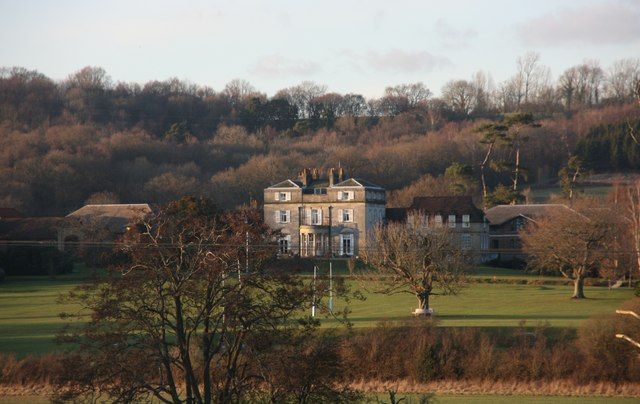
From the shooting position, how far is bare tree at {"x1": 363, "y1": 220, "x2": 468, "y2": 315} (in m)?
44.0

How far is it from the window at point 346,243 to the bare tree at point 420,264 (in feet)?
83.3

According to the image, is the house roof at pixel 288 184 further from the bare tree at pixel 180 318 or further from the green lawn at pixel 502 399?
the bare tree at pixel 180 318

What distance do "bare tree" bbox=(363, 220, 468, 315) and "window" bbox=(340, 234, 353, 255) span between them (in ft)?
83.3

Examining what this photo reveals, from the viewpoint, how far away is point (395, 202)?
89.2 m

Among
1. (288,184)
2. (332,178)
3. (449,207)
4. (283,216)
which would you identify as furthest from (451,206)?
(283,216)

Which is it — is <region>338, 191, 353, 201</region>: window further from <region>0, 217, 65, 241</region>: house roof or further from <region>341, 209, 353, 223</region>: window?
<region>0, 217, 65, 241</region>: house roof

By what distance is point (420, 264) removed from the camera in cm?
4512

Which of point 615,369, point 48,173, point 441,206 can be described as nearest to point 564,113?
point 441,206

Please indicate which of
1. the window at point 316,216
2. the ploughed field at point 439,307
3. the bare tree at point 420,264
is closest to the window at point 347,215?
the window at point 316,216

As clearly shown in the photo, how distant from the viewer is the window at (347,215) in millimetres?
76250

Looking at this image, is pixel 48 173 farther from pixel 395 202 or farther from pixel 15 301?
pixel 15 301

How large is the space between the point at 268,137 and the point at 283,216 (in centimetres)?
5239

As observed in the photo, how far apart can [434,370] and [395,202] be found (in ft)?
188

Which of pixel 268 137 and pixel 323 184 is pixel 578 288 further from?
pixel 268 137
